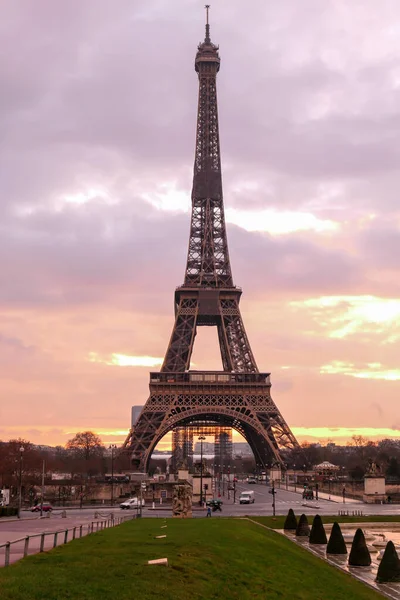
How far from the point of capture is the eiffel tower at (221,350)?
102875 millimetres

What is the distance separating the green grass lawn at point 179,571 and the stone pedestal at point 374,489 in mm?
46331

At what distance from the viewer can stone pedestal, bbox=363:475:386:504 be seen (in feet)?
250

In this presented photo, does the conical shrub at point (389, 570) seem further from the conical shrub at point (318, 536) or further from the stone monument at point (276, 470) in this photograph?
the stone monument at point (276, 470)

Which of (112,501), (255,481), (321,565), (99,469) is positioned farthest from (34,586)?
(99,469)

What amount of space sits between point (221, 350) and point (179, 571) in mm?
99010

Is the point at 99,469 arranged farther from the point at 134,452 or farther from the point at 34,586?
the point at 34,586

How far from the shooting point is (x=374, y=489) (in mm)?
77125

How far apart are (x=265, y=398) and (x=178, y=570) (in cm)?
8592

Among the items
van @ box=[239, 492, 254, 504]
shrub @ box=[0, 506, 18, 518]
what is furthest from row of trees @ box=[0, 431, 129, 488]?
van @ box=[239, 492, 254, 504]

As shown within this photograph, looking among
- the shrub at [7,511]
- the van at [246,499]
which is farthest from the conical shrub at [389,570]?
the van at [246,499]

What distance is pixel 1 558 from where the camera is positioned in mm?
21453

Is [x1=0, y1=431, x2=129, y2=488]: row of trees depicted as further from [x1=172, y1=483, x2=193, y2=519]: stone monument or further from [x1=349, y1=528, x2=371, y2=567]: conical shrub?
[x1=349, y1=528, x2=371, y2=567]: conical shrub

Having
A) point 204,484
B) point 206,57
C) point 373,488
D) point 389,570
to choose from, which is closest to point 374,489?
point 373,488

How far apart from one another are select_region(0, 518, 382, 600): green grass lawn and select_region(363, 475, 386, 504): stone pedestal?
4633 centimetres
